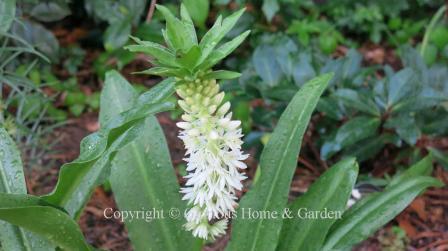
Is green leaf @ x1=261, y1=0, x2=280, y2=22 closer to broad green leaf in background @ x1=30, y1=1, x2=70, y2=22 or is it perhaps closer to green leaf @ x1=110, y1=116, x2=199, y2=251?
broad green leaf in background @ x1=30, y1=1, x2=70, y2=22

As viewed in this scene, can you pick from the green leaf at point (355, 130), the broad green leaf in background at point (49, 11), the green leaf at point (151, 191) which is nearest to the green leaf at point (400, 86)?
the green leaf at point (355, 130)

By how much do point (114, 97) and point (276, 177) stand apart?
2.10 feet

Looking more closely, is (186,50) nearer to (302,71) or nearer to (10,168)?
(10,168)

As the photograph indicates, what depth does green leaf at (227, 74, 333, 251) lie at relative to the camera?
5.99 feet

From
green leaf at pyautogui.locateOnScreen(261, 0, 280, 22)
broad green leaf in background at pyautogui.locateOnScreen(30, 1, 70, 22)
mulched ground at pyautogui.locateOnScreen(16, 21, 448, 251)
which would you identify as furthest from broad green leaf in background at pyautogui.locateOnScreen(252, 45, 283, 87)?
broad green leaf in background at pyautogui.locateOnScreen(30, 1, 70, 22)

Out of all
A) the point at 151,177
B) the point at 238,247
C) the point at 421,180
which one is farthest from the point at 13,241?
the point at 421,180

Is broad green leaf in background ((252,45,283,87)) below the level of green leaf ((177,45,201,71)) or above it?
below

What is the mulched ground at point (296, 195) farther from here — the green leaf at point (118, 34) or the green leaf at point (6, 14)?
the green leaf at point (6, 14)

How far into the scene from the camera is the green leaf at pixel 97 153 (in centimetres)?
149

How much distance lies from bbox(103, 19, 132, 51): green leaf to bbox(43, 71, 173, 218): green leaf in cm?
157

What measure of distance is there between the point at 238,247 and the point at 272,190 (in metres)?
0.20

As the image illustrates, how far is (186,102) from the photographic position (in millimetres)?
1434

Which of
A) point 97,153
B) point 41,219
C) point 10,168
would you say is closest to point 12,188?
point 10,168

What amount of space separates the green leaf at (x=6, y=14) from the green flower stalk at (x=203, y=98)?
3.33 feet
